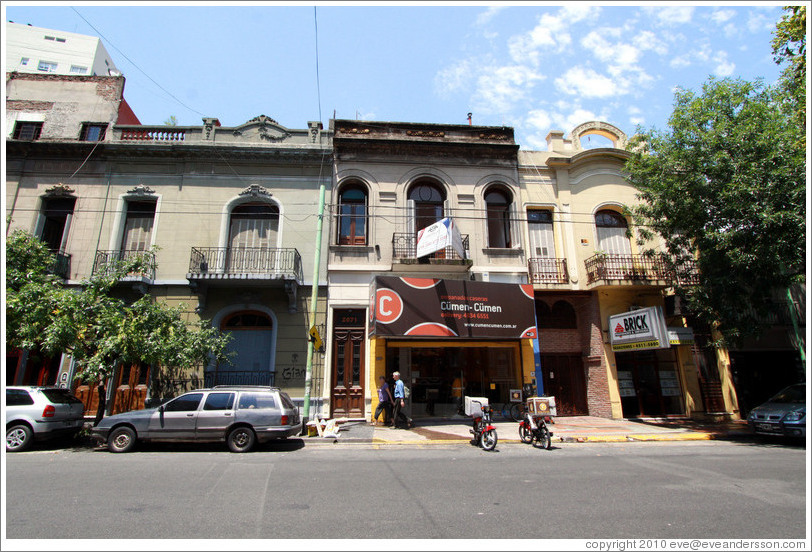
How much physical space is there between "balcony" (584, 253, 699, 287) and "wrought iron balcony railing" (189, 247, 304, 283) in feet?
36.9

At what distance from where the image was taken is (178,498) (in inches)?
224

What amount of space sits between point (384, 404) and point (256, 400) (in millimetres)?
4429

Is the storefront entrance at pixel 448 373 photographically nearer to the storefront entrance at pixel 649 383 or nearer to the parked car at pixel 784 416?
the storefront entrance at pixel 649 383

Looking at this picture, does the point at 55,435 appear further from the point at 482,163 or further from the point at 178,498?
the point at 482,163

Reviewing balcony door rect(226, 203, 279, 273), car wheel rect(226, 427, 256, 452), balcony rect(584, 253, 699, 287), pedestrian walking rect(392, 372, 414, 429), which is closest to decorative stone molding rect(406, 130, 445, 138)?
balcony door rect(226, 203, 279, 273)

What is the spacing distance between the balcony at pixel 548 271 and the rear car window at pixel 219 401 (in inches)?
443

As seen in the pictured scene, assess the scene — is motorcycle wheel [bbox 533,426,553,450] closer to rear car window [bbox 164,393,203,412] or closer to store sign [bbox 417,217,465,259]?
store sign [bbox 417,217,465,259]

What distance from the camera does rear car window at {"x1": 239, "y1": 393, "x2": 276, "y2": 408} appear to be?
9.88m

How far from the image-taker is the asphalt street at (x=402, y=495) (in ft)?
15.2

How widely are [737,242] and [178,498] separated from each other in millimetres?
14962

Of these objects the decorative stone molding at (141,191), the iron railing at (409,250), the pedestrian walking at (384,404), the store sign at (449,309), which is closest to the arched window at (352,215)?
the iron railing at (409,250)

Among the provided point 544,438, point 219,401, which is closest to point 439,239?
point 544,438

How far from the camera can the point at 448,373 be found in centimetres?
1509

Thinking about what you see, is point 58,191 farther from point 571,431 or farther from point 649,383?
point 649,383
